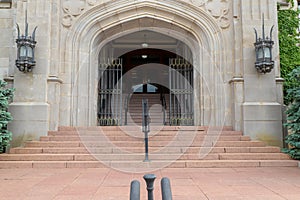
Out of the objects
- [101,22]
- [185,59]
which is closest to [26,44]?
[101,22]

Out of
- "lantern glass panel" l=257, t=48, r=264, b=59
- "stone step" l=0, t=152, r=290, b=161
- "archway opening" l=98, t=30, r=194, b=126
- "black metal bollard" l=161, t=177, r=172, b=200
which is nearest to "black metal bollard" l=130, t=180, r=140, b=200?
"black metal bollard" l=161, t=177, r=172, b=200

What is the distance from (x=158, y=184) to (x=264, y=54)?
4.81 meters

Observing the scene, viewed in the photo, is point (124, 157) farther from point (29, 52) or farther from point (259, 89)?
point (259, 89)

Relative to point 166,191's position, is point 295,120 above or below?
above

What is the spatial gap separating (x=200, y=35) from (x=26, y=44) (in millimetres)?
5044

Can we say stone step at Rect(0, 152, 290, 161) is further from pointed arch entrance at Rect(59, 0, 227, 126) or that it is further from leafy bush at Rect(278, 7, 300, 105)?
leafy bush at Rect(278, 7, 300, 105)

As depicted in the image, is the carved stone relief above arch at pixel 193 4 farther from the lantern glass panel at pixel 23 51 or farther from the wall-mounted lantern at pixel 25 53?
the lantern glass panel at pixel 23 51

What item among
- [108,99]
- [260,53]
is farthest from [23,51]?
[260,53]

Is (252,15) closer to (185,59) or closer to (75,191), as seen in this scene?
(185,59)

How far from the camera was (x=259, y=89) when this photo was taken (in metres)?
7.31

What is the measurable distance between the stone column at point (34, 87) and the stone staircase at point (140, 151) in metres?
0.46

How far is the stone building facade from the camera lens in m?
7.15

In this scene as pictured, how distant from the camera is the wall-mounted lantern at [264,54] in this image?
7031 mm

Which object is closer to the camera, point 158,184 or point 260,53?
point 158,184
